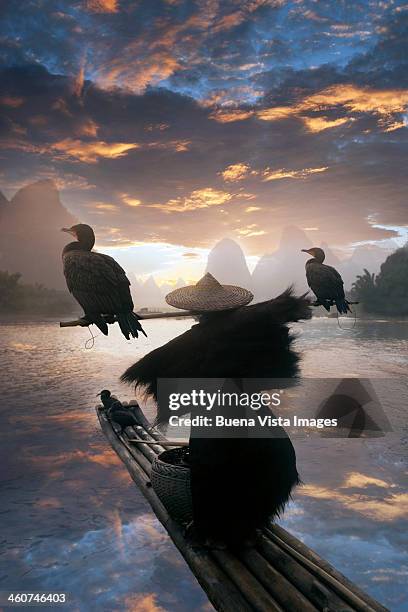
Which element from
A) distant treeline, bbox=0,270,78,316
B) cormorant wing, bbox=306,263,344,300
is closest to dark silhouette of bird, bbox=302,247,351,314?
cormorant wing, bbox=306,263,344,300

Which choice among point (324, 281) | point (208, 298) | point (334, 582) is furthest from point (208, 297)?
point (324, 281)

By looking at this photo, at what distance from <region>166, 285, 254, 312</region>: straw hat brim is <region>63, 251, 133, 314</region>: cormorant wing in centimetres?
125

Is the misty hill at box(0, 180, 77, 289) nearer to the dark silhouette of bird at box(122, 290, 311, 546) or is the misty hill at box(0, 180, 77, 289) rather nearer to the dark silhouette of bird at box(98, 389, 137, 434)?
the dark silhouette of bird at box(98, 389, 137, 434)

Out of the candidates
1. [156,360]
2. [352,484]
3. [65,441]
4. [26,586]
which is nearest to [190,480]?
[156,360]

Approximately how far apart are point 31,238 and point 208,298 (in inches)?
4446

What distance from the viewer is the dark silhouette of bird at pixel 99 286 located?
4172 millimetres

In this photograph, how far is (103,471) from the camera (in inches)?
287

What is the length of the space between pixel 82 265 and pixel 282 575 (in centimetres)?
328

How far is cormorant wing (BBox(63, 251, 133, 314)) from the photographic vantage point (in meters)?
4.21

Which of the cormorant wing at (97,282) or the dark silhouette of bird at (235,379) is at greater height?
the cormorant wing at (97,282)

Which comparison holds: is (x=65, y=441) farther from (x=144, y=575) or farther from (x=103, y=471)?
(x=144, y=575)

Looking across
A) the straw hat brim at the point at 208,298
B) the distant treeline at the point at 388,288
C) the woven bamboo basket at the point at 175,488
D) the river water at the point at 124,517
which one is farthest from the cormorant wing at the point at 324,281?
the distant treeline at the point at 388,288

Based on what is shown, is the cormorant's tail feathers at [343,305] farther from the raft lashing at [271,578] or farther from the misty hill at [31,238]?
the misty hill at [31,238]

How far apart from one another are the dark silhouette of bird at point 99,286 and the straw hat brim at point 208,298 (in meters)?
1.01
